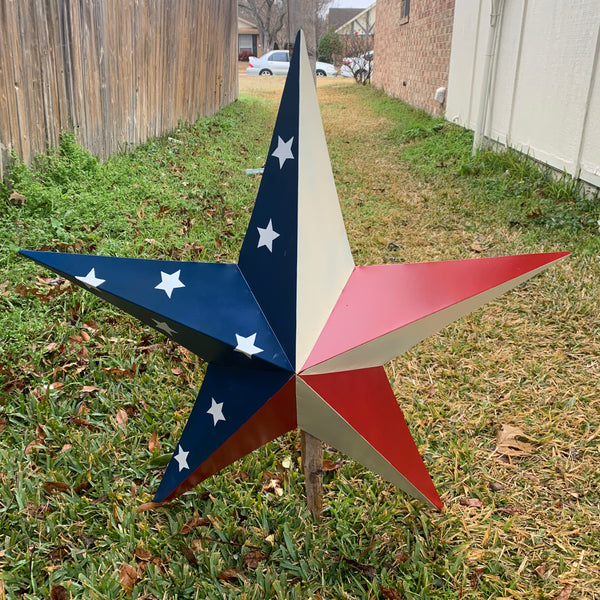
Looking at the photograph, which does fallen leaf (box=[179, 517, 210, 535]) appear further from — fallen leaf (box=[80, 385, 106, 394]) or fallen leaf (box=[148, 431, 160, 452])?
fallen leaf (box=[80, 385, 106, 394])

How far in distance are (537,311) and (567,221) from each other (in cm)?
164

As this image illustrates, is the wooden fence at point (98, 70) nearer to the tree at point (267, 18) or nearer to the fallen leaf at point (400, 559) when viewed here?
the fallen leaf at point (400, 559)

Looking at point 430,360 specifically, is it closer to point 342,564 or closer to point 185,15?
point 342,564

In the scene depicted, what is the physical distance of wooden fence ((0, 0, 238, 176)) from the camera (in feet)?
12.5

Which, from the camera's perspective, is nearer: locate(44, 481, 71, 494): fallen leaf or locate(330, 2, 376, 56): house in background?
locate(44, 481, 71, 494): fallen leaf

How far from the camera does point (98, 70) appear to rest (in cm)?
508

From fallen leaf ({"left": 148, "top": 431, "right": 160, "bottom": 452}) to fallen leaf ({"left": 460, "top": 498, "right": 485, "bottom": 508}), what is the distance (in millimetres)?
1279

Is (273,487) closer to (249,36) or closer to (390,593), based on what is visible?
(390,593)

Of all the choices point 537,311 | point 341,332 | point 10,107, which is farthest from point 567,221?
point 10,107

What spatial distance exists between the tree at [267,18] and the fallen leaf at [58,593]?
51.5 metres

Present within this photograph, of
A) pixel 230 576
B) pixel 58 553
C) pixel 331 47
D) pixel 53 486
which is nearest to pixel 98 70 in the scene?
pixel 53 486

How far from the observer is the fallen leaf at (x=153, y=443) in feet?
7.55

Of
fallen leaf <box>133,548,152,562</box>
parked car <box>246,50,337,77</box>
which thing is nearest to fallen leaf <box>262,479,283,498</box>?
fallen leaf <box>133,548,152,562</box>

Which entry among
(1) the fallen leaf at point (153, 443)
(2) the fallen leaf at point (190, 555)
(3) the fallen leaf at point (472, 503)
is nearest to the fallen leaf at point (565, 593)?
(3) the fallen leaf at point (472, 503)
